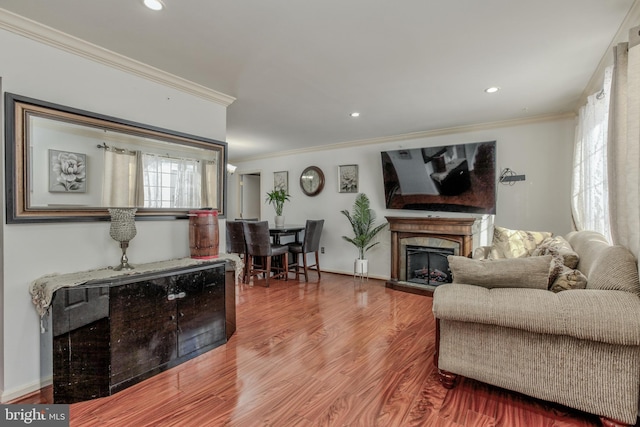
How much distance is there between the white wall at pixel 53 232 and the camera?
1811mm

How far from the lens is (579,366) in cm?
155

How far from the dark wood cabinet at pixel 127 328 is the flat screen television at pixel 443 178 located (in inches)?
124

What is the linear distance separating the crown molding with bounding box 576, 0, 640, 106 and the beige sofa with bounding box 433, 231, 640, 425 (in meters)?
1.33

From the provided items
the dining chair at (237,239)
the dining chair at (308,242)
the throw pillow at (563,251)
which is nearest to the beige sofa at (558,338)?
the throw pillow at (563,251)

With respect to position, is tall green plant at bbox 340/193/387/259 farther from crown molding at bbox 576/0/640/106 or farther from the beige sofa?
the beige sofa

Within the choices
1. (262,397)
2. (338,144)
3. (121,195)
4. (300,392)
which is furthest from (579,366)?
(338,144)

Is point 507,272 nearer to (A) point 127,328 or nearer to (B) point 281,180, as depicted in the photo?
(A) point 127,328

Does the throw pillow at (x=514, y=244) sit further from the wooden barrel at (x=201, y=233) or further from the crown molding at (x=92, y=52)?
the crown molding at (x=92, y=52)

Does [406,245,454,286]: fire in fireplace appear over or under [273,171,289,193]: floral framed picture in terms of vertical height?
under

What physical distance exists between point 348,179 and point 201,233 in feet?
10.6

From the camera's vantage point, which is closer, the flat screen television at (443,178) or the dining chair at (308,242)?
the flat screen television at (443,178)

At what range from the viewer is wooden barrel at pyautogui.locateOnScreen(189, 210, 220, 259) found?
2.53 metres

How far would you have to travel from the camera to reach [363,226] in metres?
4.97

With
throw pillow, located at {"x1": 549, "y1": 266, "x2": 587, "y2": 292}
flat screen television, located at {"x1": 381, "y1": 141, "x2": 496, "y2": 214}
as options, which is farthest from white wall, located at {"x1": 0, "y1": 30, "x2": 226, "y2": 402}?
flat screen television, located at {"x1": 381, "y1": 141, "x2": 496, "y2": 214}
